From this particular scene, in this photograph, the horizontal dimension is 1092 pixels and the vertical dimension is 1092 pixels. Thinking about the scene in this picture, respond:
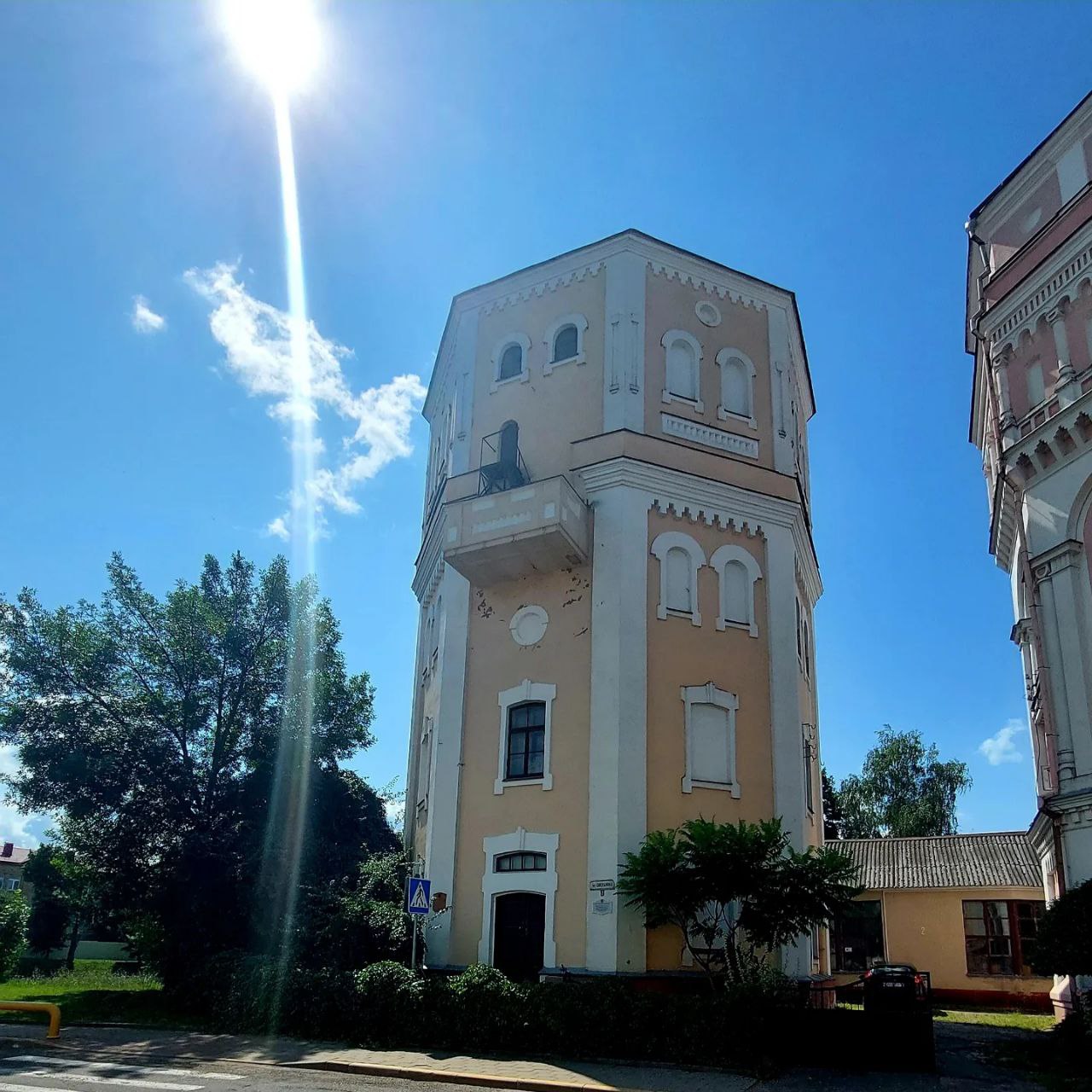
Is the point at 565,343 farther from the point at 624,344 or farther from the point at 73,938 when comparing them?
the point at 73,938

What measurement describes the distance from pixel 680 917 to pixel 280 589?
57.4 feet

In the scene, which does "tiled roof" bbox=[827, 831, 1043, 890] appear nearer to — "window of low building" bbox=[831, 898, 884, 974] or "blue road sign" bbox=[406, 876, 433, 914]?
"window of low building" bbox=[831, 898, 884, 974]

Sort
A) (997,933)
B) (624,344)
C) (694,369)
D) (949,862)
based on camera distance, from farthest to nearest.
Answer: (949,862), (997,933), (694,369), (624,344)

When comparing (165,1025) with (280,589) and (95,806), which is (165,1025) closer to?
(95,806)

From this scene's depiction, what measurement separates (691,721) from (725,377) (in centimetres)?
894

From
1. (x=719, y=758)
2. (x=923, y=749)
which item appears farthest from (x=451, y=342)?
(x=923, y=749)

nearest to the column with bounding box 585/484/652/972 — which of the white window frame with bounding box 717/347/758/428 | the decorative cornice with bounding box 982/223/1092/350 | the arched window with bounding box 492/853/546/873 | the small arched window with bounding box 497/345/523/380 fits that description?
the arched window with bounding box 492/853/546/873

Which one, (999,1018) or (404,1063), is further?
(999,1018)

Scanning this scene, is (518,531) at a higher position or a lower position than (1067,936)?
higher

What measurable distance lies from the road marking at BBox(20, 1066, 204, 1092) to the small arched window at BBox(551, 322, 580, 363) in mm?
17161

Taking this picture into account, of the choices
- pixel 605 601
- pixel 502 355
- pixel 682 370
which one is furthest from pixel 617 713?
pixel 502 355

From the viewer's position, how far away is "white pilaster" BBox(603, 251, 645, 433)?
900 inches

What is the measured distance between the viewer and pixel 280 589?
30.3m

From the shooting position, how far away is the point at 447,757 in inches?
859
